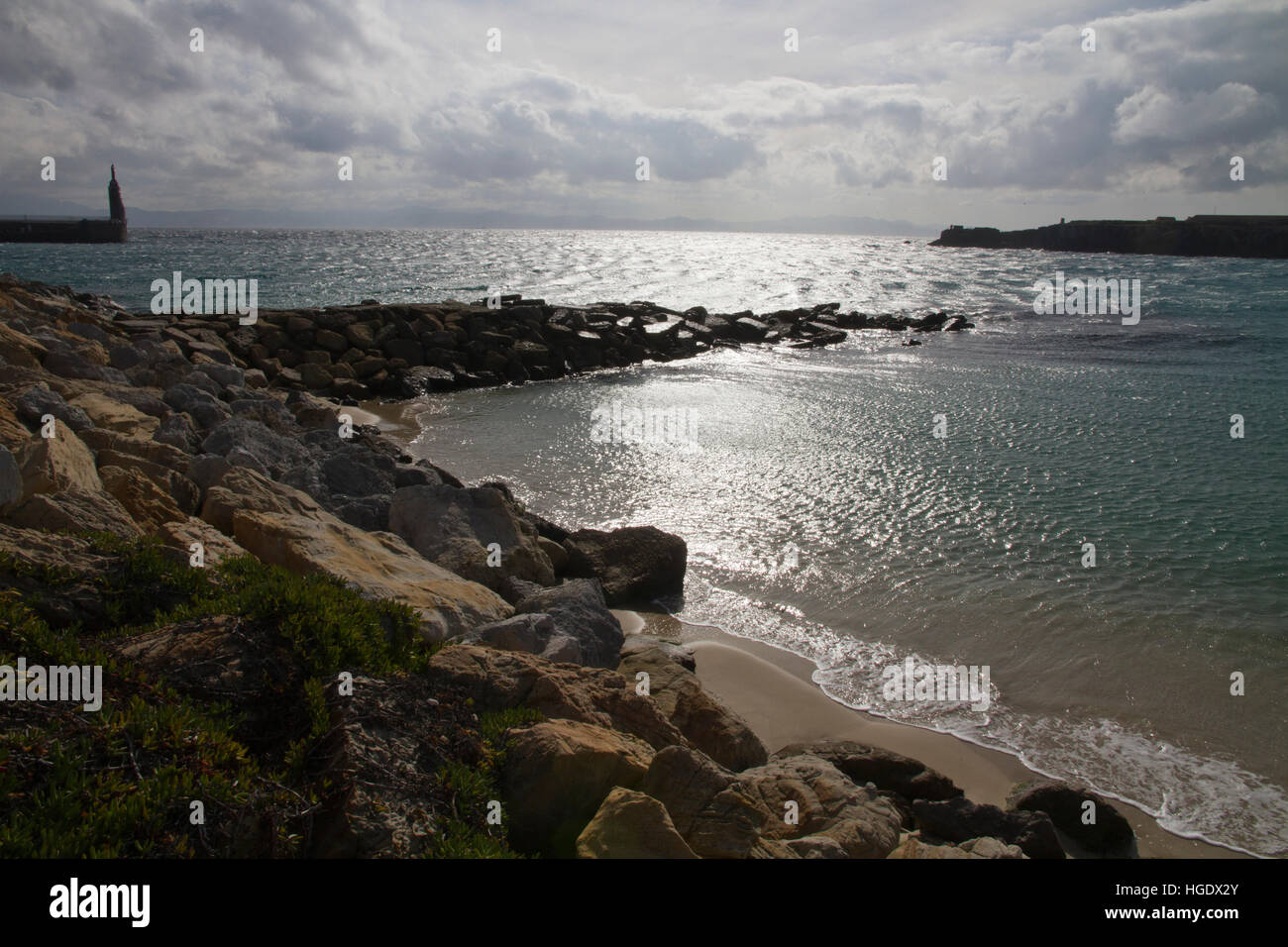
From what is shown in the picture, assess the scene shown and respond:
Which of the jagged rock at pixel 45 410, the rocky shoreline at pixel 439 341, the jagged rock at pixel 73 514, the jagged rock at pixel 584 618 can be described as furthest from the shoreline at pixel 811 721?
the rocky shoreline at pixel 439 341

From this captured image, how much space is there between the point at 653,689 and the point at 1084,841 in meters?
2.91

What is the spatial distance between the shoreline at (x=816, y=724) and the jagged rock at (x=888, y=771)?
0.42 m

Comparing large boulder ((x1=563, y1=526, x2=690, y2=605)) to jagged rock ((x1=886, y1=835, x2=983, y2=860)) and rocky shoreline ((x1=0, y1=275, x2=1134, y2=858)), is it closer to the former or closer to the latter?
rocky shoreline ((x1=0, y1=275, x2=1134, y2=858))

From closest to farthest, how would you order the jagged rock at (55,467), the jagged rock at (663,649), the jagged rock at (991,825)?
the jagged rock at (991,825), the jagged rock at (55,467), the jagged rock at (663,649)

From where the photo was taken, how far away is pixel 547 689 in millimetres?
4465

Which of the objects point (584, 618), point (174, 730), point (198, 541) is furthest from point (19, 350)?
point (174, 730)

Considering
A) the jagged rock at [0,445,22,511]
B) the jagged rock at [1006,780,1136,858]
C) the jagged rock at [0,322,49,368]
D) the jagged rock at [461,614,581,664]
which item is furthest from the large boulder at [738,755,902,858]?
the jagged rock at [0,322,49,368]

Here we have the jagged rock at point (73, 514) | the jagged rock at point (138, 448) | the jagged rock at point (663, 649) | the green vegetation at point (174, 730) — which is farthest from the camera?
the jagged rock at point (138, 448)

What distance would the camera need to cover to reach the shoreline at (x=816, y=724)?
525 cm

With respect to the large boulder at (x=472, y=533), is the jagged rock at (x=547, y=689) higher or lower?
lower

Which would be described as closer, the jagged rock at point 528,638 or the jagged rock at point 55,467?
the jagged rock at point 528,638

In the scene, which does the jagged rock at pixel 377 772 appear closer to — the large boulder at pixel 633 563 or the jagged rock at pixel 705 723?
the jagged rock at pixel 705 723
